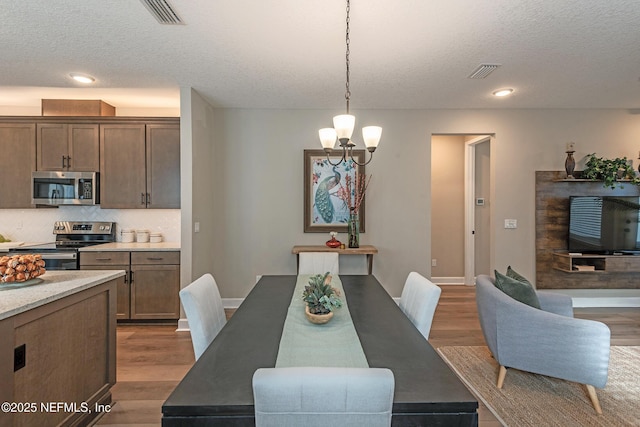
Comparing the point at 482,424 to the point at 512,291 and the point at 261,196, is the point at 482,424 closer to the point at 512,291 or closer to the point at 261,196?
the point at 512,291

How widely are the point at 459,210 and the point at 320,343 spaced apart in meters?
5.11

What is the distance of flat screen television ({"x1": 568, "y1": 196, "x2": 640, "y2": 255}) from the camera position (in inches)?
171

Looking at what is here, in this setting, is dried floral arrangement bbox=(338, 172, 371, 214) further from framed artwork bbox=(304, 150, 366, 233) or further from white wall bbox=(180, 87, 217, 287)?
white wall bbox=(180, 87, 217, 287)

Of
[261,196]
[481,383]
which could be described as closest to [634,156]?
[481,383]

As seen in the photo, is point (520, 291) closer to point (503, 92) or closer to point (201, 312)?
point (201, 312)

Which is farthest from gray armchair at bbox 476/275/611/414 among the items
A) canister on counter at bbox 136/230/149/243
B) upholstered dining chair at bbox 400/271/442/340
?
canister on counter at bbox 136/230/149/243

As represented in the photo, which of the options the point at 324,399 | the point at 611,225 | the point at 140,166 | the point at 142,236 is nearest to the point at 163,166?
the point at 140,166

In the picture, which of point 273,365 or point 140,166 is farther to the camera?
point 140,166

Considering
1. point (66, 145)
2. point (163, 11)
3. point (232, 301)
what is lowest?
point (232, 301)

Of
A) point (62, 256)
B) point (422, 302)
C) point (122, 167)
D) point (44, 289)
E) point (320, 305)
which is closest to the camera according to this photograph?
point (320, 305)

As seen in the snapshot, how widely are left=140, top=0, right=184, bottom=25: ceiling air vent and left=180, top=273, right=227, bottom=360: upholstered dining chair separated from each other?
5.71ft

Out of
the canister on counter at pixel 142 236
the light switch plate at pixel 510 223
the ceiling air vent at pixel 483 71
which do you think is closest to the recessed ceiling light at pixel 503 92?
the ceiling air vent at pixel 483 71

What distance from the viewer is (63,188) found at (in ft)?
13.3

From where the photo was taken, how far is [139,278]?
12.5 feet
